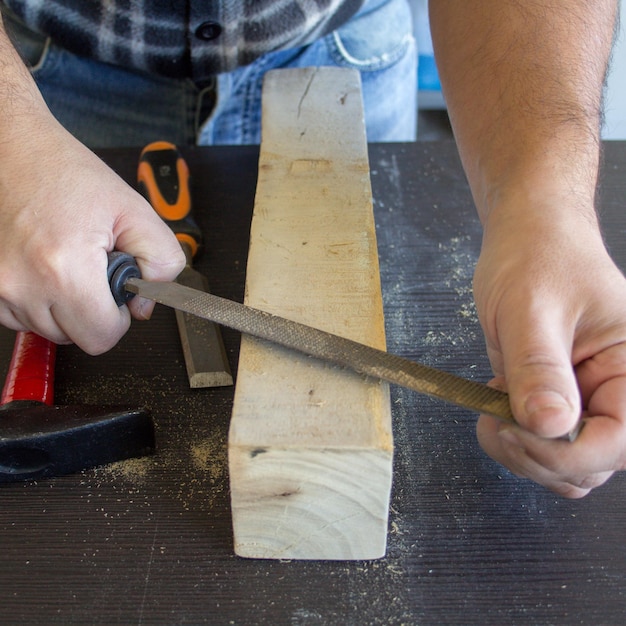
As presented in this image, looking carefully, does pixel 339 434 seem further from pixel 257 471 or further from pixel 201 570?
pixel 201 570

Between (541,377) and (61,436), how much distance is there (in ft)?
1.79

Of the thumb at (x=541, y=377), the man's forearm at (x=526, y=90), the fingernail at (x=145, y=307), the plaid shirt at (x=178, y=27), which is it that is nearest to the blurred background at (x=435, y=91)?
the plaid shirt at (x=178, y=27)

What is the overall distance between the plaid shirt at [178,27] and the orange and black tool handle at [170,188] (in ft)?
0.76

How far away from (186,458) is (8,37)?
2.31ft

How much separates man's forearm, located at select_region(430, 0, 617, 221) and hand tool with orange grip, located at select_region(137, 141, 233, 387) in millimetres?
424

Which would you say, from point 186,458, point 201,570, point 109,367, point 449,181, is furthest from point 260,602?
point 449,181

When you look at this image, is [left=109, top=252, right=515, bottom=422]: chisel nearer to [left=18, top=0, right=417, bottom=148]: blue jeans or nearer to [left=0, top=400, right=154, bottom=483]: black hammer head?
[left=0, top=400, right=154, bottom=483]: black hammer head

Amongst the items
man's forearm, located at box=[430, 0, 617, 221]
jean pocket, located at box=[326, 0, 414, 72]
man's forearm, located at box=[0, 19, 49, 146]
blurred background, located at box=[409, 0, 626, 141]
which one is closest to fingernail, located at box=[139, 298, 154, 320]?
man's forearm, located at box=[0, 19, 49, 146]

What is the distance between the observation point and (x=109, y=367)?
100 cm

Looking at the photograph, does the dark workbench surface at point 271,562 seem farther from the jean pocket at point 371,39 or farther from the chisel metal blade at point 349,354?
the jean pocket at point 371,39

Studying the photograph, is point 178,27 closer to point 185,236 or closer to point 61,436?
point 185,236

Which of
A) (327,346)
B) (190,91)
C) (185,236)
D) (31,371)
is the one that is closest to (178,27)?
(190,91)

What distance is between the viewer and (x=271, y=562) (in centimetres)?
79

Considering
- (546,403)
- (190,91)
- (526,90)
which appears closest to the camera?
(546,403)
